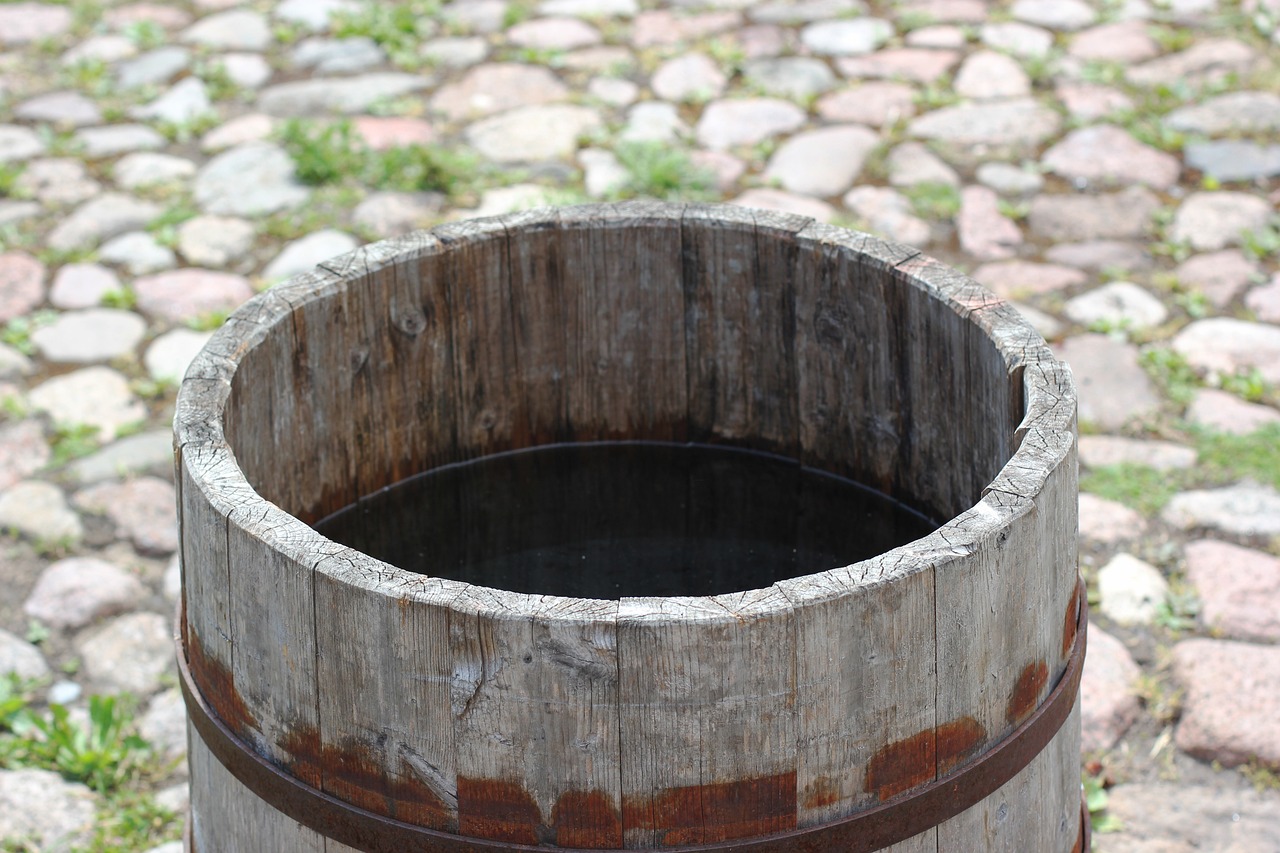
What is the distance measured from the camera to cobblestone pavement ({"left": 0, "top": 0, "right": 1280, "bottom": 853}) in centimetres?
291

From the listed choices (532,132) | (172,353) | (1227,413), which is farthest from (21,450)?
(1227,413)

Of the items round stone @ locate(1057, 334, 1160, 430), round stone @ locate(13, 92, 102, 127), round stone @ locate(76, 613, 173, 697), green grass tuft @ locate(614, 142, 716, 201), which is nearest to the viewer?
round stone @ locate(76, 613, 173, 697)

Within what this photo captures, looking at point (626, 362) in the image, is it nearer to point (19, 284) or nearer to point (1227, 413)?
point (1227, 413)

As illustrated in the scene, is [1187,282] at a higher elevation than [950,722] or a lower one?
lower

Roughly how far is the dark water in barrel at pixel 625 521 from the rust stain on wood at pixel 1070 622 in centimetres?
35

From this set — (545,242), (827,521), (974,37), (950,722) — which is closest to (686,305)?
(545,242)

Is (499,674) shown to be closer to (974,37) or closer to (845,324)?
(845,324)

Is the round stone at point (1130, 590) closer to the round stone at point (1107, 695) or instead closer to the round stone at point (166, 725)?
the round stone at point (1107, 695)

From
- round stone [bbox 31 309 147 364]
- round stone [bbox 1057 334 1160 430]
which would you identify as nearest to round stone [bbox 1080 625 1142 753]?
round stone [bbox 1057 334 1160 430]

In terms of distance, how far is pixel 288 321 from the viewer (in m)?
1.97

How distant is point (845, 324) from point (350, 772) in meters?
0.95

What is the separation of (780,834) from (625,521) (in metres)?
0.77

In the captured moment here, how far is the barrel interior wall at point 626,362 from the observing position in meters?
2.04

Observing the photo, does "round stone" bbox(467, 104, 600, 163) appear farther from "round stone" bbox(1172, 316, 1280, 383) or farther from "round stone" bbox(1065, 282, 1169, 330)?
"round stone" bbox(1172, 316, 1280, 383)
